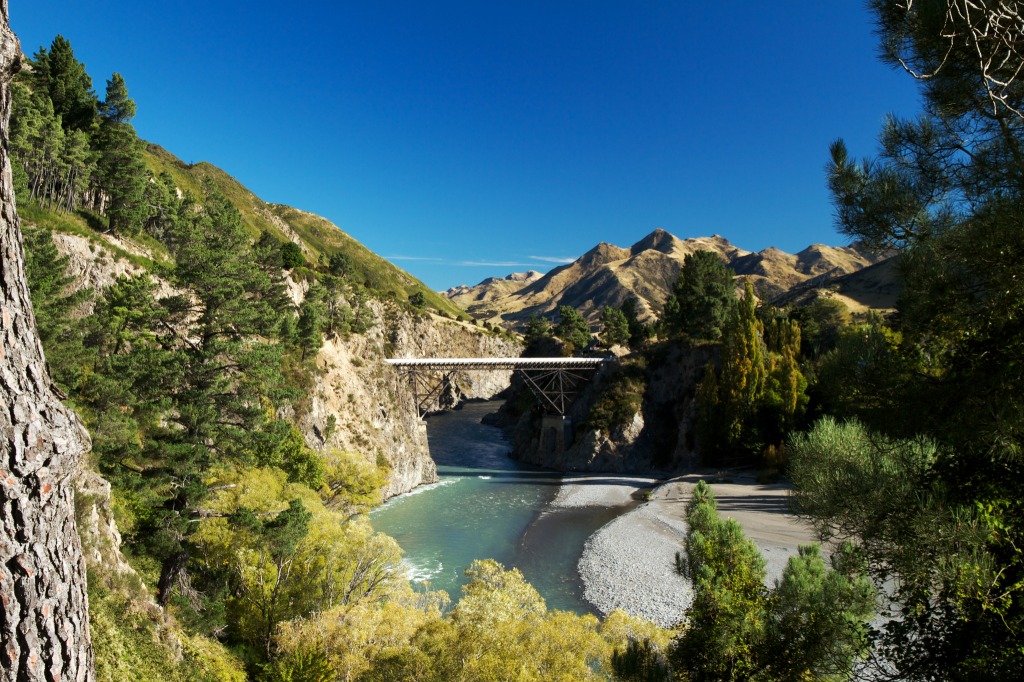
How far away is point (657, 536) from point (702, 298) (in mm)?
33727

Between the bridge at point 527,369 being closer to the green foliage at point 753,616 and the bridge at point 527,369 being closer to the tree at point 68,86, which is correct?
the tree at point 68,86

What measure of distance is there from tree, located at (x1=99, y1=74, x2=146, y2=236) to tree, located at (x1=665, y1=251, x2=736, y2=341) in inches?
2156

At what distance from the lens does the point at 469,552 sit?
31578 millimetres

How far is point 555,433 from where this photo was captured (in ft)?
194

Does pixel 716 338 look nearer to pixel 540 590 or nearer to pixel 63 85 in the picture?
pixel 540 590

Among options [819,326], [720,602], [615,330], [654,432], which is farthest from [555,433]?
[720,602]

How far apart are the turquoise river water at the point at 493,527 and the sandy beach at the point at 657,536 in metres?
1.29

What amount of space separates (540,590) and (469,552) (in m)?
6.52

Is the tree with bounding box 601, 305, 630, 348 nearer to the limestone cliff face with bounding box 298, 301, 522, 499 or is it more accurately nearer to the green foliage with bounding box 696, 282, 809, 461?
the green foliage with bounding box 696, 282, 809, 461

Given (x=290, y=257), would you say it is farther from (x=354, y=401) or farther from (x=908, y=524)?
(x=908, y=524)

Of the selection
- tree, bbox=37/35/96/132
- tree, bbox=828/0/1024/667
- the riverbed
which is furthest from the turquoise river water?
tree, bbox=37/35/96/132

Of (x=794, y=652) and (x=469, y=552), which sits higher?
(x=794, y=652)

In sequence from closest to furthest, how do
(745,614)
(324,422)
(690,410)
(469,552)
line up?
(745,614) < (469,552) < (324,422) < (690,410)

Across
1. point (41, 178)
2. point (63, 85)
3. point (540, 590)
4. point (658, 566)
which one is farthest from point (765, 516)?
point (63, 85)
